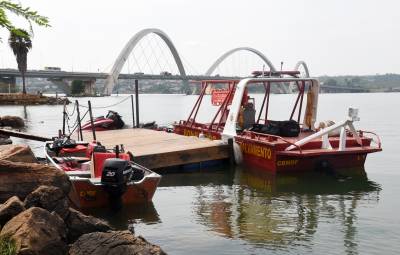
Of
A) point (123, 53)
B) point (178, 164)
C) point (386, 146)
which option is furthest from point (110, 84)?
point (178, 164)

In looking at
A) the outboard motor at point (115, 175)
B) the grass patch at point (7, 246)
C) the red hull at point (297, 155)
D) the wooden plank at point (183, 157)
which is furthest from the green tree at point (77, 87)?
the grass patch at point (7, 246)

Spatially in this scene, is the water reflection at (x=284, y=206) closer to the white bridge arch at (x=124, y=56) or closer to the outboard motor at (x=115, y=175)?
the outboard motor at (x=115, y=175)

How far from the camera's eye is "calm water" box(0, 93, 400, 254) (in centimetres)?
854

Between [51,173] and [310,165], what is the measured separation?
28.8 ft

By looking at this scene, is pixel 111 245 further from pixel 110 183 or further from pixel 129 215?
pixel 129 215

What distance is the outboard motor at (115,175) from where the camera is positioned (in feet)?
31.6

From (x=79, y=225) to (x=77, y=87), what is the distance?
120596 millimetres

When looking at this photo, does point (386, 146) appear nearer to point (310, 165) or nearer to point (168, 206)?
point (310, 165)

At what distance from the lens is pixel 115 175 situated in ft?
31.7

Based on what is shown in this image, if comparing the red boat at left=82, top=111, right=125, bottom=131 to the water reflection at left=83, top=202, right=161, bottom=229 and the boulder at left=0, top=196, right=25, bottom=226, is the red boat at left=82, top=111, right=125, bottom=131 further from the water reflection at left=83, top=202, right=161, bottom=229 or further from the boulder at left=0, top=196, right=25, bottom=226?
the boulder at left=0, top=196, right=25, bottom=226

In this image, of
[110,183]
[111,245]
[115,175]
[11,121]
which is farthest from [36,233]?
[11,121]

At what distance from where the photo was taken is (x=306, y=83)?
1911 cm

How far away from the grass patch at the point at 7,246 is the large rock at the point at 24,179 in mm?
2307

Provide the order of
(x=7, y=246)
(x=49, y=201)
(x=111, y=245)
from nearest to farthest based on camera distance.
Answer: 1. (x=7, y=246)
2. (x=111, y=245)
3. (x=49, y=201)
